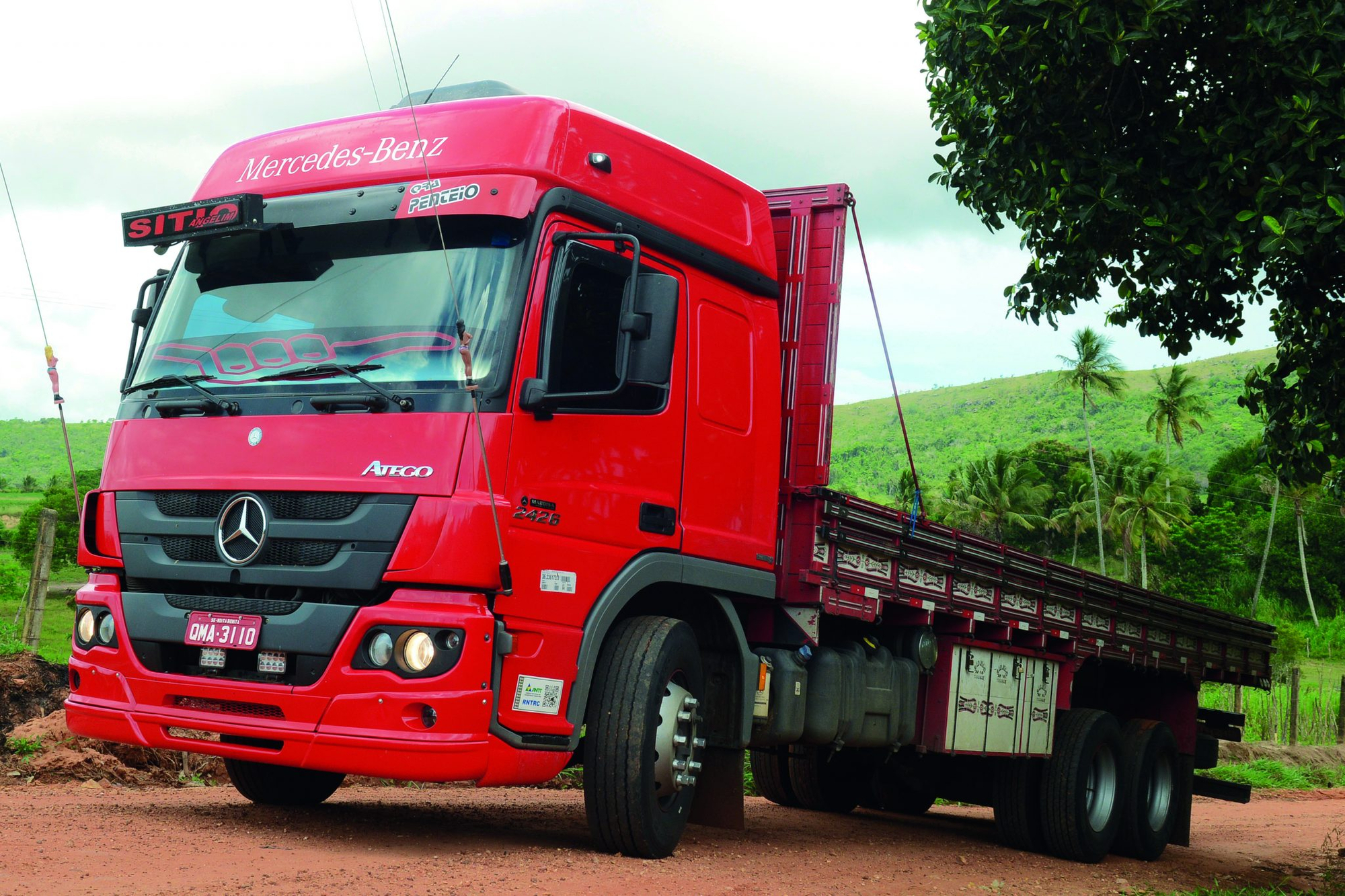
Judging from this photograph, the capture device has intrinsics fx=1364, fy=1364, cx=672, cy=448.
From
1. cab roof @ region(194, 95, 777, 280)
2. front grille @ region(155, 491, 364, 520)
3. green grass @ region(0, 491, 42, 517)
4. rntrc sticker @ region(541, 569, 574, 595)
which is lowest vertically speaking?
rntrc sticker @ region(541, 569, 574, 595)

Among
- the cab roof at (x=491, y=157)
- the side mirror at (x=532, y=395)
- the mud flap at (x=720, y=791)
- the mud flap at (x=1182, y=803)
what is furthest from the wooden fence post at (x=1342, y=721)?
the side mirror at (x=532, y=395)

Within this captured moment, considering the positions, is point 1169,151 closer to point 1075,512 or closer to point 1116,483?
point 1116,483

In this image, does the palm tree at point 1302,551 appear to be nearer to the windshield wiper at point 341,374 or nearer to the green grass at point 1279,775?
the green grass at point 1279,775

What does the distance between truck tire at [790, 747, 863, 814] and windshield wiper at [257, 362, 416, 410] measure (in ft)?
21.5

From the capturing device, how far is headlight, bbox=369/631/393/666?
18.2ft

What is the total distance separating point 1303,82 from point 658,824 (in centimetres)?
551

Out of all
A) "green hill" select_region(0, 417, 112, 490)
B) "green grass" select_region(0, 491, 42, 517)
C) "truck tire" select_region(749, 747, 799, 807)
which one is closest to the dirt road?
"truck tire" select_region(749, 747, 799, 807)

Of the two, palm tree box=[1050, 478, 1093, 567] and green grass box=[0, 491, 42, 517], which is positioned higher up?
palm tree box=[1050, 478, 1093, 567]

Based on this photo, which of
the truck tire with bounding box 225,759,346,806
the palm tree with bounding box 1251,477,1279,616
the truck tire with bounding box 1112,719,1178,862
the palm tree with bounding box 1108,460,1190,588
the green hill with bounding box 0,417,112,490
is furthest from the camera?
the green hill with bounding box 0,417,112,490

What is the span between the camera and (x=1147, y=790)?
10930mm

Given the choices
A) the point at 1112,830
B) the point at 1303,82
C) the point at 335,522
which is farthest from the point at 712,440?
the point at 1112,830

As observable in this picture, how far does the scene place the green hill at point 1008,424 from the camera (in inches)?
4227

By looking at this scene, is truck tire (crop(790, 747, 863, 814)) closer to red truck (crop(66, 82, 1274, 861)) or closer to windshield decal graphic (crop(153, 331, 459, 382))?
red truck (crop(66, 82, 1274, 861))

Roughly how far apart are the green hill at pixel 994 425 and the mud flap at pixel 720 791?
266ft
